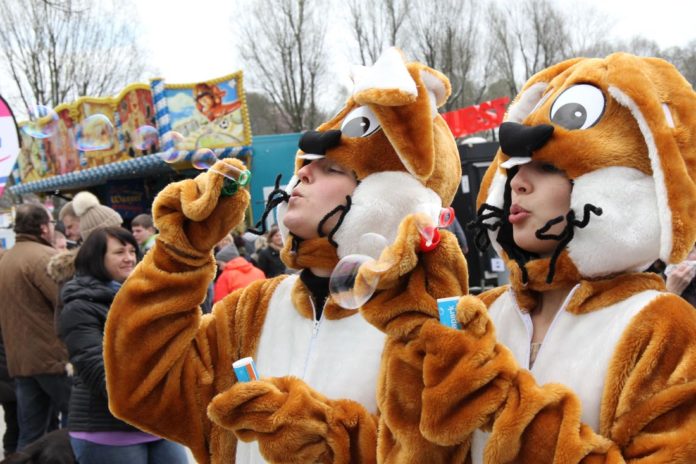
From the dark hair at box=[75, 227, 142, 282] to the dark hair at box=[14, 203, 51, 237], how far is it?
69.4 inches

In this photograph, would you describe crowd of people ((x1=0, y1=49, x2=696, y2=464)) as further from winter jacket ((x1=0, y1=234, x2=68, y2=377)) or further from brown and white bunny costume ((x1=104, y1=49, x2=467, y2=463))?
winter jacket ((x1=0, y1=234, x2=68, y2=377))

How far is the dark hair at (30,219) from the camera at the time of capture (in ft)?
15.8

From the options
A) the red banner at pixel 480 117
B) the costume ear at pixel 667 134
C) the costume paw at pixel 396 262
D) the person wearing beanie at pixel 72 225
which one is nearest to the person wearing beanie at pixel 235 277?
the person wearing beanie at pixel 72 225

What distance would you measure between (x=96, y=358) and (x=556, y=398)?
227 cm

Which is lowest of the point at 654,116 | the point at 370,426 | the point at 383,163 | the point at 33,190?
the point at 33,190

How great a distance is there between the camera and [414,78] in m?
2.01

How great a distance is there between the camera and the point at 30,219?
4.82m

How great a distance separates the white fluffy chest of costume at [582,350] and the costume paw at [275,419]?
0.41 meters

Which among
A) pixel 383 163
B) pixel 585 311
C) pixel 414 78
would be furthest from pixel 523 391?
pixel 414 78

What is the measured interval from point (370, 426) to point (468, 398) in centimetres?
46

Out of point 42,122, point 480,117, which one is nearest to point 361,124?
point 42,122

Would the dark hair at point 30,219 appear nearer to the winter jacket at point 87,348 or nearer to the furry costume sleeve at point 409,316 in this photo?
the winter jacket at point 87,348

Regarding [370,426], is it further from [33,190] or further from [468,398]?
[33,190]

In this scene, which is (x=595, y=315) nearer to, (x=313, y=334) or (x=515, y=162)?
(x=515, y=162)
